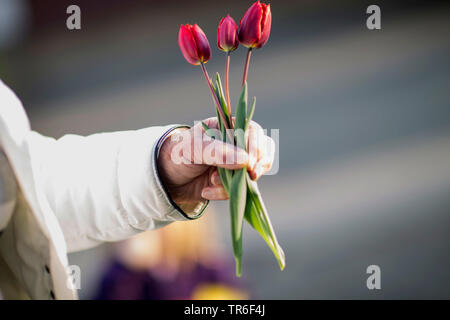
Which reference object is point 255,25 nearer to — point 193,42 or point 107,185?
point 193,42

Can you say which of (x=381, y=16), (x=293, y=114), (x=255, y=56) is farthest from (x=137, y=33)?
(x=381, y=16)

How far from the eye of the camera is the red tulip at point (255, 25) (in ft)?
1.33

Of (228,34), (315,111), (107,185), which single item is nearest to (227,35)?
(228,34)

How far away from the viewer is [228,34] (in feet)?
1.38

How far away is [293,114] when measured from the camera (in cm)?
165

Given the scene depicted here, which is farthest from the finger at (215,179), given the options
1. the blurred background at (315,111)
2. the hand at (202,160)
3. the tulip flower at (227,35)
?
the blurred background at (315,111)

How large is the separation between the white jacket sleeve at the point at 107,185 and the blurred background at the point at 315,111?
1016mm

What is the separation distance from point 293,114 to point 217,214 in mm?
504

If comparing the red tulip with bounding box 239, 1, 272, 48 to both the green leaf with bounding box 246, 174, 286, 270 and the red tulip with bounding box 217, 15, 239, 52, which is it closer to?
the red tulip with bounding box 217, 15, 239, 52

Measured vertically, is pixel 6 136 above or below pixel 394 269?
Result: above

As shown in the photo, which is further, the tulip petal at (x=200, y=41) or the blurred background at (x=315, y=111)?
the blurred background at (x=315, y=111)

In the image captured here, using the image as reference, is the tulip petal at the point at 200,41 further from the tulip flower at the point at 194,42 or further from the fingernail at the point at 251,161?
the fingernail at the point at 251,161

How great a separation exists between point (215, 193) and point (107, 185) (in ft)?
0.45

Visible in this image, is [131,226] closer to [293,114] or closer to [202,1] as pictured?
[202,1]
